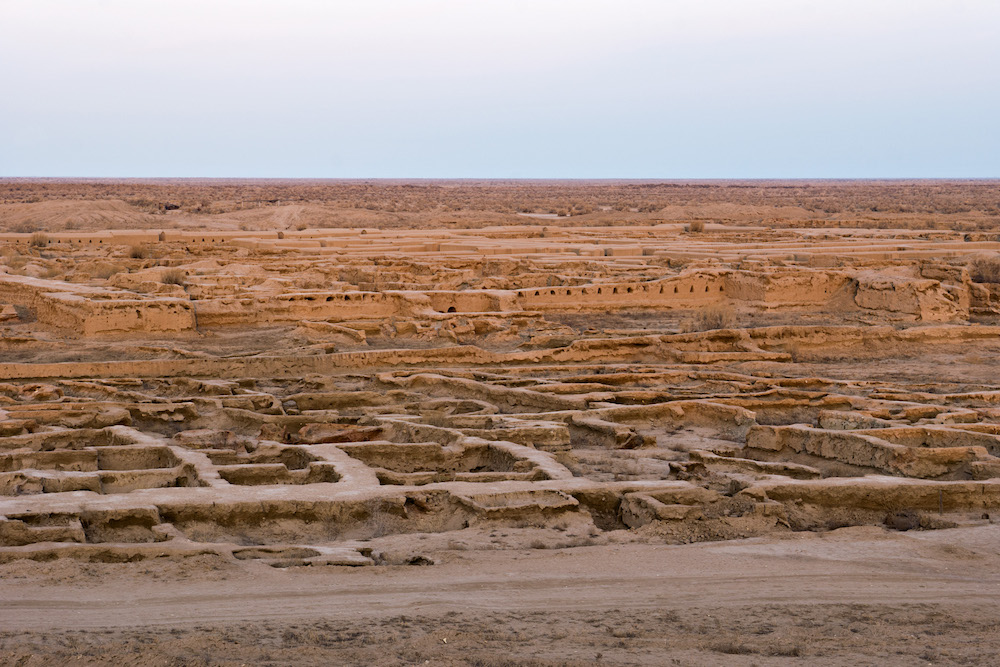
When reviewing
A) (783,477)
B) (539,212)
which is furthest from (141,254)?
(539,212)

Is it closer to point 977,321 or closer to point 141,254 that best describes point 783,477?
point 977,321

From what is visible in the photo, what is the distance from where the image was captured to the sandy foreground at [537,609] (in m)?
5.53

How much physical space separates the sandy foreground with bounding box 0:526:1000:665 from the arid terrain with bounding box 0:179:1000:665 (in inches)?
1.0

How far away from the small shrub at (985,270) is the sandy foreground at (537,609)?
58.8 ft

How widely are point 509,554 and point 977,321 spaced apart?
15.5 metres

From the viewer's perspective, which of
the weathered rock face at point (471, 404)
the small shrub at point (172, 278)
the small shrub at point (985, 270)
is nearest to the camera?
the weathered rock face at point (471, 404)

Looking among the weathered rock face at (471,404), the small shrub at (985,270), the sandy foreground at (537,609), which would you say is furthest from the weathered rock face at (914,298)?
the sandy foreground at (537,609)

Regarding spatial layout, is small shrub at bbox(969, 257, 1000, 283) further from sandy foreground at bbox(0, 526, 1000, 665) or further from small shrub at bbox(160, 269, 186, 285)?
sandy foreground at bbox(0, 526, 1000, 665)

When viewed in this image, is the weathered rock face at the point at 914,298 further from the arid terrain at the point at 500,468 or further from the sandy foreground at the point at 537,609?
the sandy foreground at the point at 537,609

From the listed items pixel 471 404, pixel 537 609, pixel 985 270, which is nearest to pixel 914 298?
pixel 985 270

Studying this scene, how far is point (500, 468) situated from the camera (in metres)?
10.0

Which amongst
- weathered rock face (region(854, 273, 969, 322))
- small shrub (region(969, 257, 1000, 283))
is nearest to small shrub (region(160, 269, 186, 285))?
weathered rock face (region(854, 273, 969, 322))

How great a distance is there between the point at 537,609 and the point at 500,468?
145 inches

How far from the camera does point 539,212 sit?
186 ft
